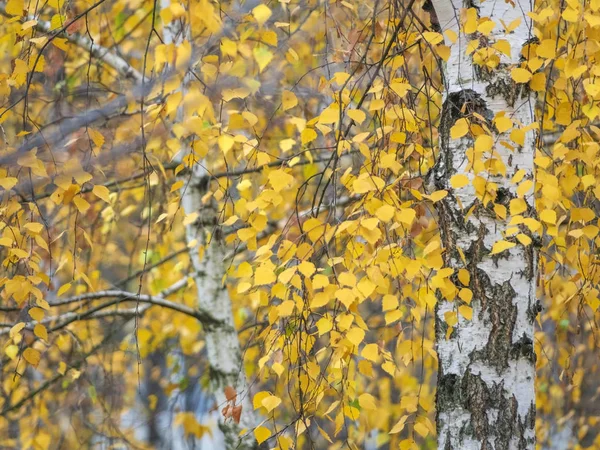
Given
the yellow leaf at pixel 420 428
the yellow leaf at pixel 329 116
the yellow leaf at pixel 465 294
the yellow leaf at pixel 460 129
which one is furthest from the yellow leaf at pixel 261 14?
the yellow leaf at pixel 420 428

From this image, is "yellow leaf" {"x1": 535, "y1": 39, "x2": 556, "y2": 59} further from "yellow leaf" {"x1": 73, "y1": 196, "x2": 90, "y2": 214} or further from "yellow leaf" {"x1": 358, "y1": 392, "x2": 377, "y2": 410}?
"yellow leaf" {"x1": 73, "y1": 196, "x2": 90, "y2": 214}

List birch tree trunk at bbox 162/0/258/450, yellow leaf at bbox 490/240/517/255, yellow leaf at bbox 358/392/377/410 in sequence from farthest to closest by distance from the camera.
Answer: birch tree trunk at bbox 162/0/258/450, yellow leaf at bbox 358/392/377/410, yellow leaf at bbox 490/240/517/255

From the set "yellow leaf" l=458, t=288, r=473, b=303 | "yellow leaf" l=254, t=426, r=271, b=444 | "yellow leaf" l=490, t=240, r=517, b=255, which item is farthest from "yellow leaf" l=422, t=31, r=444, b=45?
"yellow leaf" l=254, t=426, r=271, b=444

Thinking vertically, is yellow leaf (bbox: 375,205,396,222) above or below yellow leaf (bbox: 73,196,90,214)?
below

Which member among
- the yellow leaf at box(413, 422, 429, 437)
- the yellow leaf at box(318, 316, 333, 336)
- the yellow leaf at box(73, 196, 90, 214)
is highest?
the yellow leaf at box(73, 196, 90, 214)

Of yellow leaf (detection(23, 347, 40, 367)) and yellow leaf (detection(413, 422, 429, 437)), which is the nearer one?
yellow leaf (detection(413, 422, 429, 437))

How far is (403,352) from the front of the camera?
1977 mm

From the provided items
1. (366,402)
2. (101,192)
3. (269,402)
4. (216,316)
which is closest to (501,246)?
(366,402)

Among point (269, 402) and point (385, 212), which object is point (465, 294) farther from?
point (269, 402)

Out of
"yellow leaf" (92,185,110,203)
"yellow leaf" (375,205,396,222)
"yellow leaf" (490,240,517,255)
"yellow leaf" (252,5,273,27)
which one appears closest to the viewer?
"yellow leaf" (252,5,273,27)

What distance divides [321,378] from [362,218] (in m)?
0.48

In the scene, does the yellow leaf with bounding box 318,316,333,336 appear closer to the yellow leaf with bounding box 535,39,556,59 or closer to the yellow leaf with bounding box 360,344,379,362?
the yellow leaf with bounding box 360,344,379,362

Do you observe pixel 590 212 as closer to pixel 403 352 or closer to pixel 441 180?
pixel 441 180

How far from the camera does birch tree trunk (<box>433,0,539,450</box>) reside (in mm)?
1935
